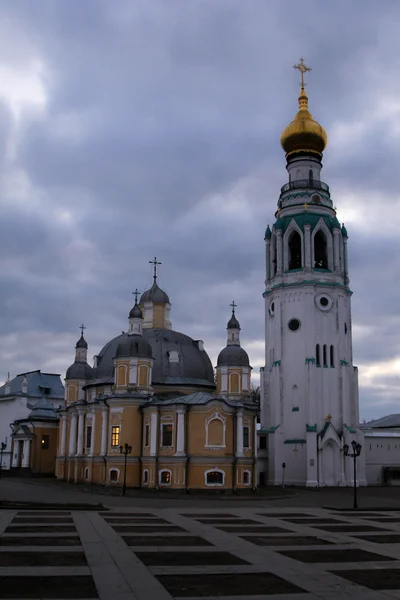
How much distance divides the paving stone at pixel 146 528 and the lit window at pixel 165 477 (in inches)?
1037

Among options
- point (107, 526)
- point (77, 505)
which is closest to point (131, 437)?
point (77, 505)

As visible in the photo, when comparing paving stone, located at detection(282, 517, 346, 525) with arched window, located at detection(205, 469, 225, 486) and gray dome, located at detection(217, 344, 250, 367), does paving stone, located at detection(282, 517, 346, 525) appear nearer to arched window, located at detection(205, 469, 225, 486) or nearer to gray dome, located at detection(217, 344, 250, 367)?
arched window, located at detection(205, 469, 225, 486)

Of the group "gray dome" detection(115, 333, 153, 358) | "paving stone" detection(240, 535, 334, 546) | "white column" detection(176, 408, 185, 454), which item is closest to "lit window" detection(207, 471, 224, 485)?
"white column" detection(176, 408, 185, 454)

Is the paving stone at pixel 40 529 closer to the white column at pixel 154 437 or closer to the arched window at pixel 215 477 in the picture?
the arched window at pixel 215 477

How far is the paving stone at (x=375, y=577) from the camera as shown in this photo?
494 inches

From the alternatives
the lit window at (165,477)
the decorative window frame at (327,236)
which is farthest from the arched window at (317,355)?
the lit window at (165,477)

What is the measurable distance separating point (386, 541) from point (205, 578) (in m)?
8.21

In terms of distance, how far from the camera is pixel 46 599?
35.7 feet

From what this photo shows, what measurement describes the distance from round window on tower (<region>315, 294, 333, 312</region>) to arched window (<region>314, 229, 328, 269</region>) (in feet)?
9.96

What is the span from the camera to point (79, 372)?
68188 mm

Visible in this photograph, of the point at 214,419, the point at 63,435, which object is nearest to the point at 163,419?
the point at 214,419

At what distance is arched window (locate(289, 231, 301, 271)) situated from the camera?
206ft

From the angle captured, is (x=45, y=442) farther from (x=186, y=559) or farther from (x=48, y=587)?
(x=48, y=587)

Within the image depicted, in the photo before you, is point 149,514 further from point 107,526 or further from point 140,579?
point 140,579
